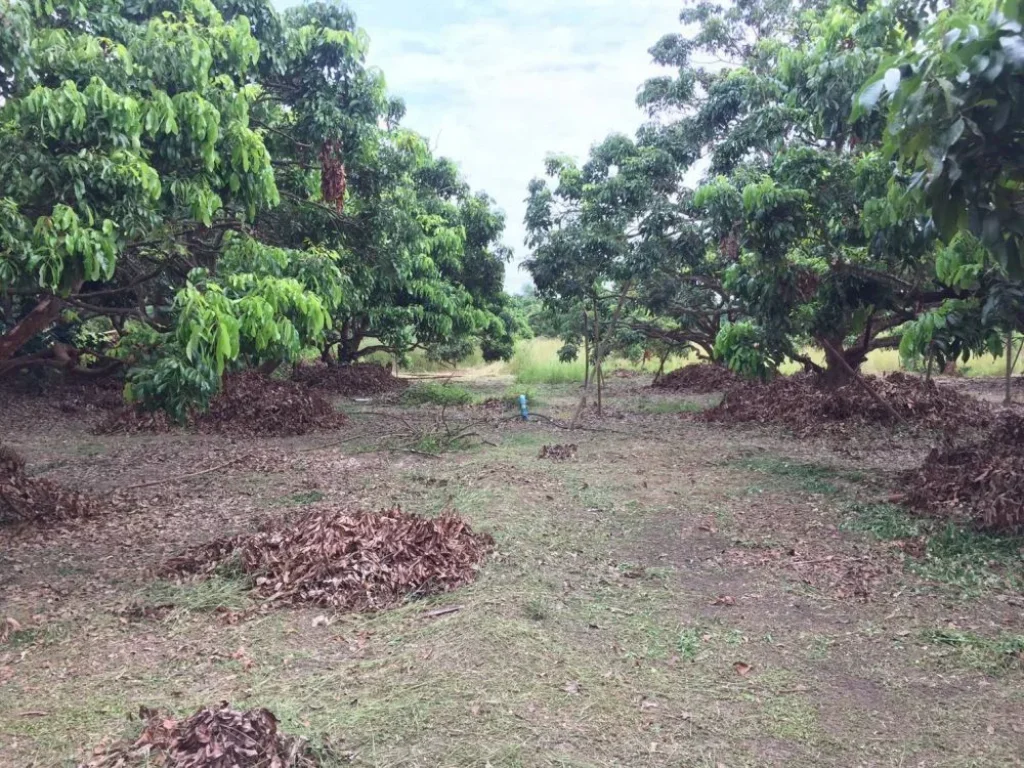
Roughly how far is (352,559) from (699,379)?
47.4 feet

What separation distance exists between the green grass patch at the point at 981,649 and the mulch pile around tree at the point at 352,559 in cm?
247

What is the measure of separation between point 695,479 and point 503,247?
11.3 m

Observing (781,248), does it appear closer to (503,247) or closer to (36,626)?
(36,626)

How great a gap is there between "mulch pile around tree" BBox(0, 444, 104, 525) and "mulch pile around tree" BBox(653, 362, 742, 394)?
13.1 meters

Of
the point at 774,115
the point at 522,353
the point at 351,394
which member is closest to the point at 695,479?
the point at 774,115

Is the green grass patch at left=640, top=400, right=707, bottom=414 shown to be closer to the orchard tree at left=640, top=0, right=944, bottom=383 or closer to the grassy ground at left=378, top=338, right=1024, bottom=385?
the grassy ground at left=378, top=338, right=1024, bottom=385

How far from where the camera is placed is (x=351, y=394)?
16.7m

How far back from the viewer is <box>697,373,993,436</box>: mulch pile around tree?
407 inches

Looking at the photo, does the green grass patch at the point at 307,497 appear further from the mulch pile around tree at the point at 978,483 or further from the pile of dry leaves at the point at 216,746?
the mulch pile around tree at the point at 978,483

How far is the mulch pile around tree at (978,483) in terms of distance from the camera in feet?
17.5

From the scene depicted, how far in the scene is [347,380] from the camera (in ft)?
56.3

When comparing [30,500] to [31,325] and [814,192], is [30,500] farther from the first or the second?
[814,192]

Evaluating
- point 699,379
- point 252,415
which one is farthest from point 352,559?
point 699,379

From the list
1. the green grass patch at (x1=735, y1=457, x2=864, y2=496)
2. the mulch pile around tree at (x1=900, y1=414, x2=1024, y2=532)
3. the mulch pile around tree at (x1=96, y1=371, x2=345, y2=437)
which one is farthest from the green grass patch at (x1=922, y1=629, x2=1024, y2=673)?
the mulch pile around tree at (x1=96, y1=371, x2=345, y2=437)
